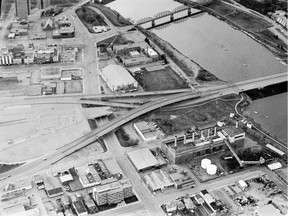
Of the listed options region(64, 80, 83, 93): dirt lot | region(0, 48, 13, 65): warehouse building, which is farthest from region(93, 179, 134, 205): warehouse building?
region(0, 48, 13, 65): warehouse building

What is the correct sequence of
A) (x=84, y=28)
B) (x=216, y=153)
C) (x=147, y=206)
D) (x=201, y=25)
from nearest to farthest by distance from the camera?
(x=147, y=206)
(x=216, y=153)
(x=84, y=28)
(x=201, y=25)

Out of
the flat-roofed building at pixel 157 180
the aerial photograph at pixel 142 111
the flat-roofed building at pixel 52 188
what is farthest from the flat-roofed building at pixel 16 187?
the flat-roofed building at pixel 157 180

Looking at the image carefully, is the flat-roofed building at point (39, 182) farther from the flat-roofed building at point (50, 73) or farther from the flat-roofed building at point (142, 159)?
the flat-roofed building at point (50, 73)

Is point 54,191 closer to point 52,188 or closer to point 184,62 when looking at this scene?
point 52,188

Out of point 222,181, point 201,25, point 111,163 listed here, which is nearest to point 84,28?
point 201,25

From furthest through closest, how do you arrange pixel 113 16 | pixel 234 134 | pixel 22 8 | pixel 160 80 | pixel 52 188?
pixel 113 16, pixel 22 8, pixel 160 80, pixel 234 134, pixel 52 188

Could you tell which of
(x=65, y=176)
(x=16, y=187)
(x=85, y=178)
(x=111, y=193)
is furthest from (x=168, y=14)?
(x=16, y=187)

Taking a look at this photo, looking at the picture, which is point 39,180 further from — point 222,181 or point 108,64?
point 108,64
